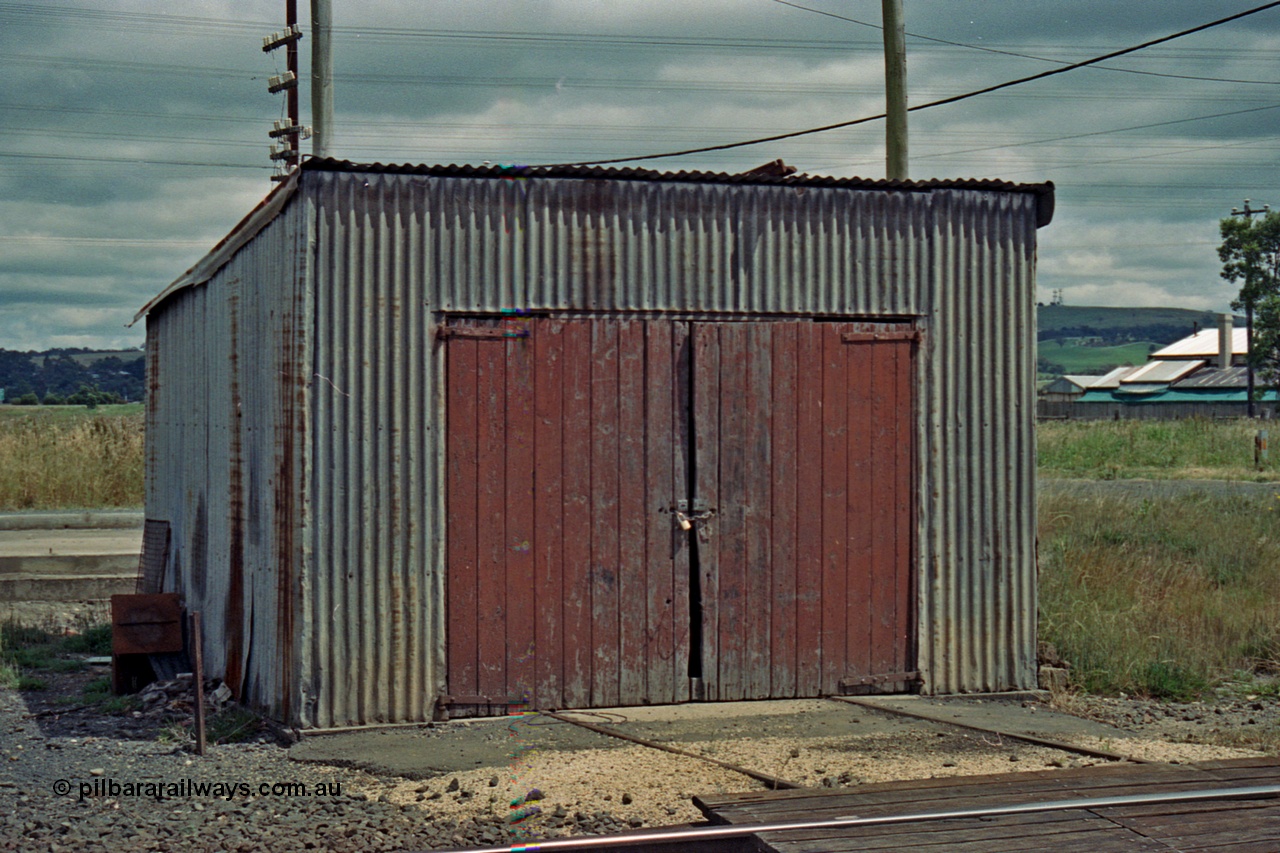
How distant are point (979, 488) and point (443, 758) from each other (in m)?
4.12

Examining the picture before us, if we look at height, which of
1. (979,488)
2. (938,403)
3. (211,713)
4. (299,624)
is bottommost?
(211,713)

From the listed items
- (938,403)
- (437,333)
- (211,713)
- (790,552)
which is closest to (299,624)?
(211,713)

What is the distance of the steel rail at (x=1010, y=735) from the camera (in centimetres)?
696

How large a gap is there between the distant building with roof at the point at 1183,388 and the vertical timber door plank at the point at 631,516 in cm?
5524

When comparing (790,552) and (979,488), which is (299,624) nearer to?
(790,552)

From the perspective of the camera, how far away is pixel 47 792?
6.45 m

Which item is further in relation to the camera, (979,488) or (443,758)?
(979,488)

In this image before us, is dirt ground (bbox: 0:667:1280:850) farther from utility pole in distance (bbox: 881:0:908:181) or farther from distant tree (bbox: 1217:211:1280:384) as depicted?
distant tree (bbox: 1217:211:1280:384)

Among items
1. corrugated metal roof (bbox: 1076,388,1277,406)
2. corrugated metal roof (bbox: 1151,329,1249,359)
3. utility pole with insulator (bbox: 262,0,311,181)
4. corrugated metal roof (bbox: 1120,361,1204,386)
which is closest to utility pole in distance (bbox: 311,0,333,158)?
utility pole with insulator (bbox: 262,0,311,181)

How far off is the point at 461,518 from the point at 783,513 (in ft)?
6.97

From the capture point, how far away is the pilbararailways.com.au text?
6391 mm

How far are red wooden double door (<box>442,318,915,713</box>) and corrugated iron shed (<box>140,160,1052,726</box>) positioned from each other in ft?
0.36

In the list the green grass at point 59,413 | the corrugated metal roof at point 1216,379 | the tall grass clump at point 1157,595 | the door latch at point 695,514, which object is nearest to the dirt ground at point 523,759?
the tall grass clump at point 1157,595

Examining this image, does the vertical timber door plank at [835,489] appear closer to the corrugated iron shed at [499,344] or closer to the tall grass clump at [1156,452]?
the corrugated iron shed at [499,344]
